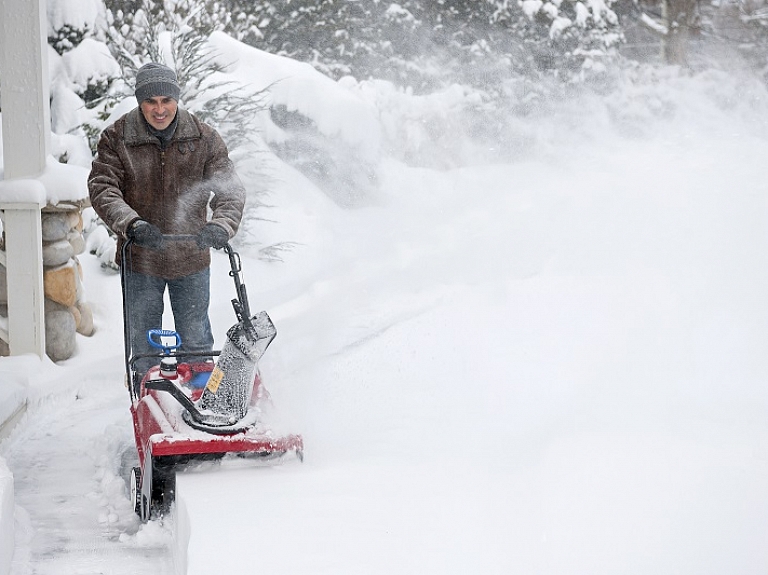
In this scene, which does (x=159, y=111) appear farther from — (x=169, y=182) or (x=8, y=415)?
(x=8, y=415)

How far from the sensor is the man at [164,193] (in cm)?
332

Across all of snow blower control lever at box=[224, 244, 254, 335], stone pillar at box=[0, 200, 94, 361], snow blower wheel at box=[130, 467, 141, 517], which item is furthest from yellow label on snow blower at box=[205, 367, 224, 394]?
stone pillar at box=[0, 200, 94, 361]

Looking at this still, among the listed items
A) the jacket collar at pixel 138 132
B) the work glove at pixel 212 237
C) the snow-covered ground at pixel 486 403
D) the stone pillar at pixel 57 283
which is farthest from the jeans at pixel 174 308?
the stone pillar at pixel 57 283

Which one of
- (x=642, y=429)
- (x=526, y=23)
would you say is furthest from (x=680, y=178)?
(x=526, y=23)

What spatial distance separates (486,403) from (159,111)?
175 centimetres

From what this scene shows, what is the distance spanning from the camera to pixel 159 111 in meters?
3.36

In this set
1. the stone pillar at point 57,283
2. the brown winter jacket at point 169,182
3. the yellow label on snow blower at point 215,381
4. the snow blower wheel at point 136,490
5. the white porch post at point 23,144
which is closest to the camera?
the yellow label on snow blower at point 215,381

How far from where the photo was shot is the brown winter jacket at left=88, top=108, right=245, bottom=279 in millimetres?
3396

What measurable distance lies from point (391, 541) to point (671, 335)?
2432mm

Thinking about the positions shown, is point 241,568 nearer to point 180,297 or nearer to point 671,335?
point 180,297

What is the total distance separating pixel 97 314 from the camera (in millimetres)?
5484

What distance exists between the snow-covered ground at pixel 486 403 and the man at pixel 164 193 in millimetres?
553

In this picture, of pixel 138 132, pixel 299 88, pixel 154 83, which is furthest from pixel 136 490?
pixel 299 88

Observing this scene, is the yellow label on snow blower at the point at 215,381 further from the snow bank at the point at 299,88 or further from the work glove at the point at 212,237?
the snow bank at the point at 299,88
